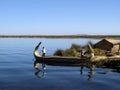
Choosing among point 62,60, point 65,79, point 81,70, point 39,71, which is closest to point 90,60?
point 81,70

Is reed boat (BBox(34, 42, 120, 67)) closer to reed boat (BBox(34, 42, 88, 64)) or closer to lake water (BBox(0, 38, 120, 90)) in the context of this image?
reed boat (BBox(34, 42, 88, 64))

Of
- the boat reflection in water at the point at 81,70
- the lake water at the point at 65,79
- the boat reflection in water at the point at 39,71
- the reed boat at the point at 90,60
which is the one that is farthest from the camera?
the reed boat at the point at 90,60

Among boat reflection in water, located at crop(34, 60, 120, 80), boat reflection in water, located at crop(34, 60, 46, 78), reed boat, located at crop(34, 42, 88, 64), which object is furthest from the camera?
reed boat, located at crop(34, 42, 88, 64)

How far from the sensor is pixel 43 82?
25.7m

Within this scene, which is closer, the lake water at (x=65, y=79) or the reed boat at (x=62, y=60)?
the lake water at (x=65, y=79)

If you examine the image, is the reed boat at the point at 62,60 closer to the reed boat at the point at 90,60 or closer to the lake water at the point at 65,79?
the reed boat at the point at 90,60

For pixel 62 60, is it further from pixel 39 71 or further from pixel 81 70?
pixel 39 71

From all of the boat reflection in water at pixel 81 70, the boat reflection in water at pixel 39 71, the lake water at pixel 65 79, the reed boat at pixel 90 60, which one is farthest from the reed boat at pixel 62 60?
the lake water at pixel 65 79

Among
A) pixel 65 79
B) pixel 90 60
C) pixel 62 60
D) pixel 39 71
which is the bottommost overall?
pixel 39 71

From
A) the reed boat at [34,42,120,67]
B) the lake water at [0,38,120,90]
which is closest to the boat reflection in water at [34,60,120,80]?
the lake water at [0,38,120,90]

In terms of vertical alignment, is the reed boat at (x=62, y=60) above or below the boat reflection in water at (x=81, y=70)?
above

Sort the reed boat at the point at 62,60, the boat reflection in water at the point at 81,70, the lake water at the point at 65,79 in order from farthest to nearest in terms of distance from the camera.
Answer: the reed boat at the point at 62,60, the boat reflection in water at the point at 81,70, the lake water at the point at 65,79

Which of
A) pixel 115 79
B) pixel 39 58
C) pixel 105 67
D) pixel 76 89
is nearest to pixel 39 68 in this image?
pixel 39 58

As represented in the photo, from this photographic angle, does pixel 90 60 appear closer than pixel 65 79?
No
